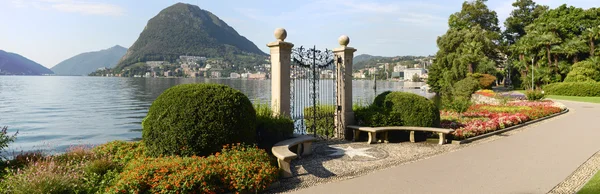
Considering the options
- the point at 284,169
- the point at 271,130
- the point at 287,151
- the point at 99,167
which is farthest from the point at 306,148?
the point at 99,167

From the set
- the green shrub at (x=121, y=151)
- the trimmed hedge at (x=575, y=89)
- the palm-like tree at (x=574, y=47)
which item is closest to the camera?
the green shrub at (x=121, y=151)

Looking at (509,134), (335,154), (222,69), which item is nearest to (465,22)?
(509,134)

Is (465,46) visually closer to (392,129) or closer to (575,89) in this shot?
(575,89)

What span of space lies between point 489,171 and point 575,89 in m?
38.4

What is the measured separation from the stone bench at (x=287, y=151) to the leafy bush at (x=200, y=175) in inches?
12.0

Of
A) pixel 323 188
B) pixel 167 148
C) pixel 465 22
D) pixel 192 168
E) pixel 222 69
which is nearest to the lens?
pixel 192 168

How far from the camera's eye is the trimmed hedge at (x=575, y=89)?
118 feet

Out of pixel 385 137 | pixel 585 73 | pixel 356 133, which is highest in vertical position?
pixel 585 73

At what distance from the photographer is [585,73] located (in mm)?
39969

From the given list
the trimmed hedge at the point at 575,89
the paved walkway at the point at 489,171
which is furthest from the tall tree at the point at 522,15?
the paved walkway at the point at 489,171

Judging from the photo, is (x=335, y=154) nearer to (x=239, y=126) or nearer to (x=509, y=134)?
(x=239, y=126)

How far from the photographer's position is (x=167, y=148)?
6.47 m

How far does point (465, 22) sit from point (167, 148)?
55615 mm

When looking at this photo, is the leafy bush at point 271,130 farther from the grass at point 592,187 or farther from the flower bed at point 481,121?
the grass at point 592,187
